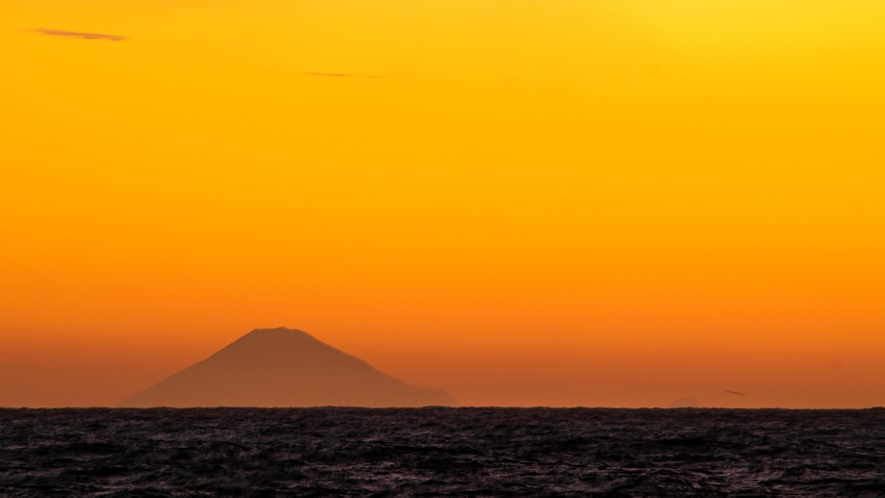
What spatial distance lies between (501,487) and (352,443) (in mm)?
24684

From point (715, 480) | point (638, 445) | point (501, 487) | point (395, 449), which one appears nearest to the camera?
point (501, 487)

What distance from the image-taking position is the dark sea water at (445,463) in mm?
45250

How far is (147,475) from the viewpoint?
49.7 meters

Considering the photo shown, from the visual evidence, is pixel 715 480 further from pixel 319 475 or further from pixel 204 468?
pixel 204 468

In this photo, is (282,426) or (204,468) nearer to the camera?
(204,468)

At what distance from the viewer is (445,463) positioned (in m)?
54.8

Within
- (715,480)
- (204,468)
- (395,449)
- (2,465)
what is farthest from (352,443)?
(715,480)

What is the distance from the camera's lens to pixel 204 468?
5244cm

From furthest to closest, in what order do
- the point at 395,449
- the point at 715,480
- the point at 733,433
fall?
1. the point at 733,433
2. the point at 395,449
3. the point at 715,480

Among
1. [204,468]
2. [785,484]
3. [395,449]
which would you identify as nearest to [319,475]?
[204,468]

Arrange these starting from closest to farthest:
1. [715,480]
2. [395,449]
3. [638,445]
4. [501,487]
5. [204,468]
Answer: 1. [501,487]
2. [715,480]
3. [204,468]
4. [395,449]
5. [638,445]

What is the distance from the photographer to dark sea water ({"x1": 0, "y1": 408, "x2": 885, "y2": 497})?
45.2m

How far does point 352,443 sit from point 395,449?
6546 mm

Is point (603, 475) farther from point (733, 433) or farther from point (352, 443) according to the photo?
point (733, 433)
